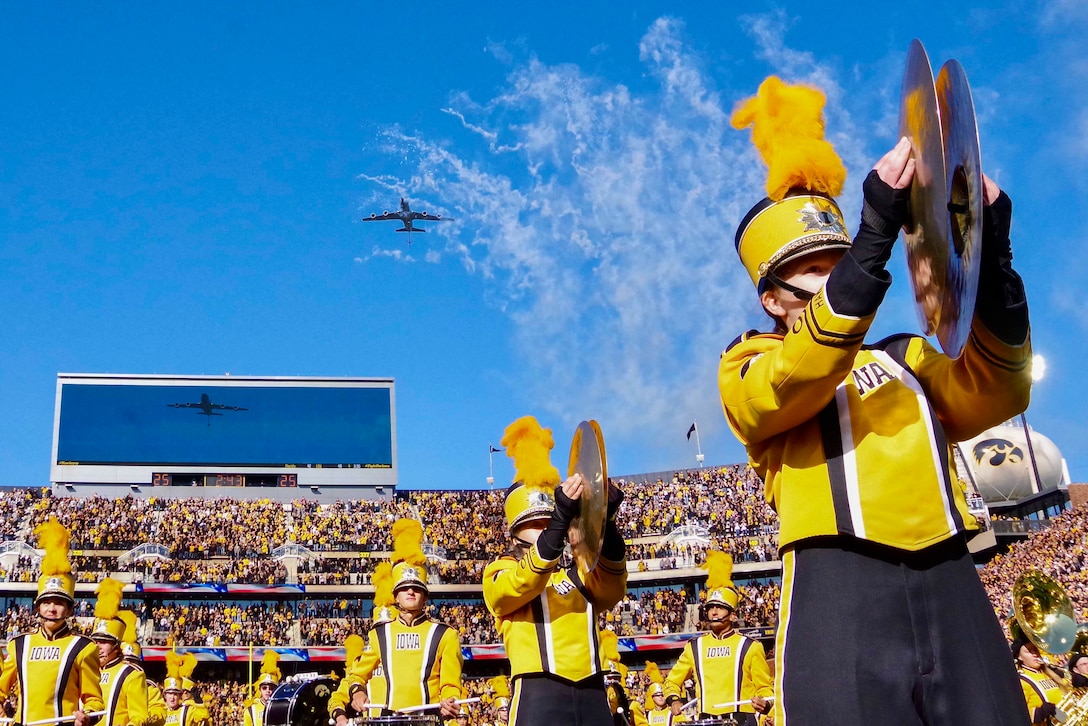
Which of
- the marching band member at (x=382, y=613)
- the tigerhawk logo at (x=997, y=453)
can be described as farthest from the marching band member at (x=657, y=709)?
the tigerhawk logo at (x=997, y=453)

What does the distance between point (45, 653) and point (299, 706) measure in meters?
3.02

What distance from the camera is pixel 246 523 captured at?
4372 cm

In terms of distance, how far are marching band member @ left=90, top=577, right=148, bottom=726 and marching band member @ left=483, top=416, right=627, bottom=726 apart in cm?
482

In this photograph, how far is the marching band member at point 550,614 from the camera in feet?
19.7

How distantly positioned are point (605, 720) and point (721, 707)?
3732mm

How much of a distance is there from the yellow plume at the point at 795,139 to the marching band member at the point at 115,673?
866cm

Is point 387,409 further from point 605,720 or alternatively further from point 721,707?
point 605,720

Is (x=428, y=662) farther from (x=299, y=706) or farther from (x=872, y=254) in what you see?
(x=872, y=254)

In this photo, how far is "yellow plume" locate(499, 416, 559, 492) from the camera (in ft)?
22.8

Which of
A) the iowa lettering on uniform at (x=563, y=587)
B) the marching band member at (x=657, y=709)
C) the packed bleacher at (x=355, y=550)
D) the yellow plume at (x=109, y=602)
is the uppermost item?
the packed bleacher at (x=355, y=550)

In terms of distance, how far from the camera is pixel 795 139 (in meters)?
3.11

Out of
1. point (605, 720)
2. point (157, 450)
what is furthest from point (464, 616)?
point (605, 720)

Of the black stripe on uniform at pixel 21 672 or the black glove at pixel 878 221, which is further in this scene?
the black stripe on uniform at pixel 21 672

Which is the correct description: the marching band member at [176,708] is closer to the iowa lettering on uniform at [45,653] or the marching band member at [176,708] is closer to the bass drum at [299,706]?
the bass drum at [299,706]
